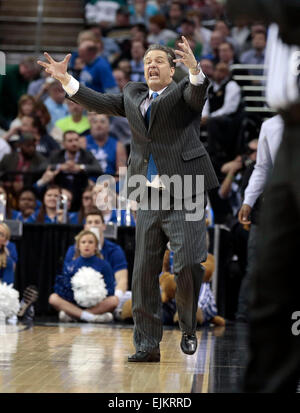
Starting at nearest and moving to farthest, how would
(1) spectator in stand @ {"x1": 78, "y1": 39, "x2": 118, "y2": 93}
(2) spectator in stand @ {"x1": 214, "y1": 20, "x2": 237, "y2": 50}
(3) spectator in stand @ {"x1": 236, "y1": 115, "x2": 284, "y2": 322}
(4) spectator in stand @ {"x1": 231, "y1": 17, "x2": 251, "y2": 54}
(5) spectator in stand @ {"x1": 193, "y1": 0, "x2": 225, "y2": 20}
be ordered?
(3) spectator in stand @ {"x1": 236, "y1": 115, "x2": 284, "y2": 322} < (1) spectator in stand @ {"x1": 78, "y1": 39, "x2": 118, "y2": 93} < (2) spectator in stand @ {"x1": 214, "y1": 20, "x2": 237, "y2": 50} < (4) spectator in stand @ {"x1": 231, "y1": 17, "x2": 251, "y2": 54} < (5) spectator in stand @ {"x1": 193, "y1": 0, "x2": 225, "y2": 20}

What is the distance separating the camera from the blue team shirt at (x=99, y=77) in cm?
1399

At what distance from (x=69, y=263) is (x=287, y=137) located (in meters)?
6.32

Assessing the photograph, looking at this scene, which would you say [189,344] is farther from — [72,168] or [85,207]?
[72,168]

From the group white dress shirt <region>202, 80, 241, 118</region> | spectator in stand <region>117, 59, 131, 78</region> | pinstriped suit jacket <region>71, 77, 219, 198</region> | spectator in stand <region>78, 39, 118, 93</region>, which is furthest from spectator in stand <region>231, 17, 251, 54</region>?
pinstriped suit jacket <region>71, 77, 219, 198</region>

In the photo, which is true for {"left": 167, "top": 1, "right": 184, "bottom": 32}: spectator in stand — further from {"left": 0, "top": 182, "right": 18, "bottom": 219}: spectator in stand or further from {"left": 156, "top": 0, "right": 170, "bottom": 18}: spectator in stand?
{"left": 0, "top": 182, "right": 18, "bottom": 219}: spectator in stand

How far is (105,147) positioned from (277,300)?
898 centimetres

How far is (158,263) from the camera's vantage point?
6.16 metres

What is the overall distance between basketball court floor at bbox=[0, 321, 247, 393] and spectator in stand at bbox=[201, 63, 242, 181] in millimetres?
4343

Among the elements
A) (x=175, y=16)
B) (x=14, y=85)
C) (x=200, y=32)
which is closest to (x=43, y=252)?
(x=14, y=85)

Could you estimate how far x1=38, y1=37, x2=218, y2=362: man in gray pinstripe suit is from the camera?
604cm

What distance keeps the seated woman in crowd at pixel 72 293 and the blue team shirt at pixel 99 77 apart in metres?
4.86

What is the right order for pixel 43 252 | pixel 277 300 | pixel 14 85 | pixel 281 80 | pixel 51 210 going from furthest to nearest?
pixel 14 85 → pixel 51 210 → pixel 43 252 → pixel 281 80 → pixel 277 300
